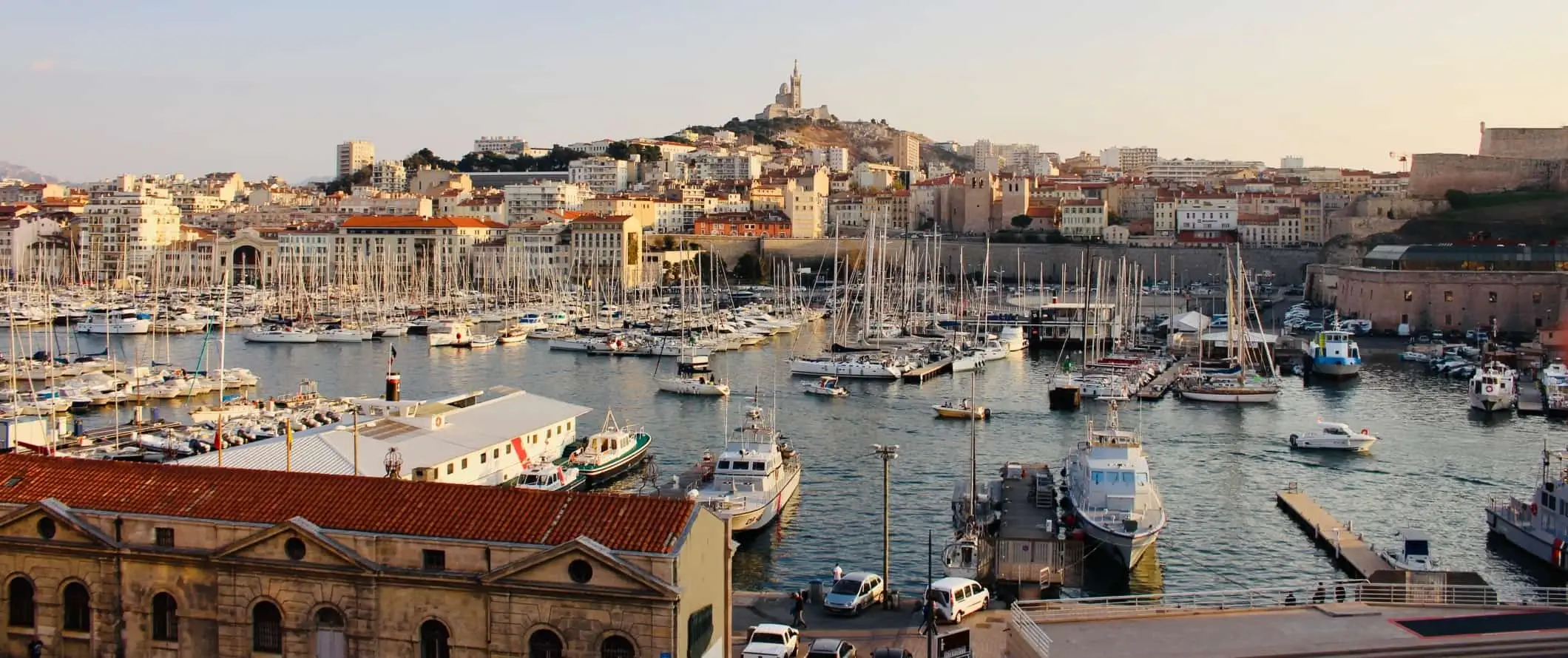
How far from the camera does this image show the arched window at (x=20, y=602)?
9352mm

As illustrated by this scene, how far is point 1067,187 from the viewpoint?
254ft

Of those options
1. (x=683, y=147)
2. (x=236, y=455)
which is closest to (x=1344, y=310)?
(x=236, y=455)

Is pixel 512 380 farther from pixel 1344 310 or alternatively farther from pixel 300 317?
pixel 1344 310

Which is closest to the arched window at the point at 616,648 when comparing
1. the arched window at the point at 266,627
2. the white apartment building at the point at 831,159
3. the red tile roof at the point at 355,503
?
the red tile roof at the point at 355,503

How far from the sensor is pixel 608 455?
1897 cm

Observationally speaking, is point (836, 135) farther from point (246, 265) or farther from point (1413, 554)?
point (1413, 554)

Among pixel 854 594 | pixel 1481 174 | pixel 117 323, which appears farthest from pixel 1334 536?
pixel 1481 174

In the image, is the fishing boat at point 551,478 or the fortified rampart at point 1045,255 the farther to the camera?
the fortified rampart at point 1045,255

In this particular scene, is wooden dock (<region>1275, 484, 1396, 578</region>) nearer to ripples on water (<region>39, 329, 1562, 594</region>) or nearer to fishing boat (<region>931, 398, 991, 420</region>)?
ripples on water (<region>39, 329, 1562, 594</region>)

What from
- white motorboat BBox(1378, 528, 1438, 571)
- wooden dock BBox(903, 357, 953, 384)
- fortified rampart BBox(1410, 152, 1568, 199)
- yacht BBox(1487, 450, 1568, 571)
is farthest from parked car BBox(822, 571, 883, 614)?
fortified rampart BBox(1410, 152, 1568, 199)

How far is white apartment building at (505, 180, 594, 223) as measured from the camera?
7838cm

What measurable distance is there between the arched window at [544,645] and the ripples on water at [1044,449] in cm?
539

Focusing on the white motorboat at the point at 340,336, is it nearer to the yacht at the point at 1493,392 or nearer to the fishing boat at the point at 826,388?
the fishing boat at the point at 826,388

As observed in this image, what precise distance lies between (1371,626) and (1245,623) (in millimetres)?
705
